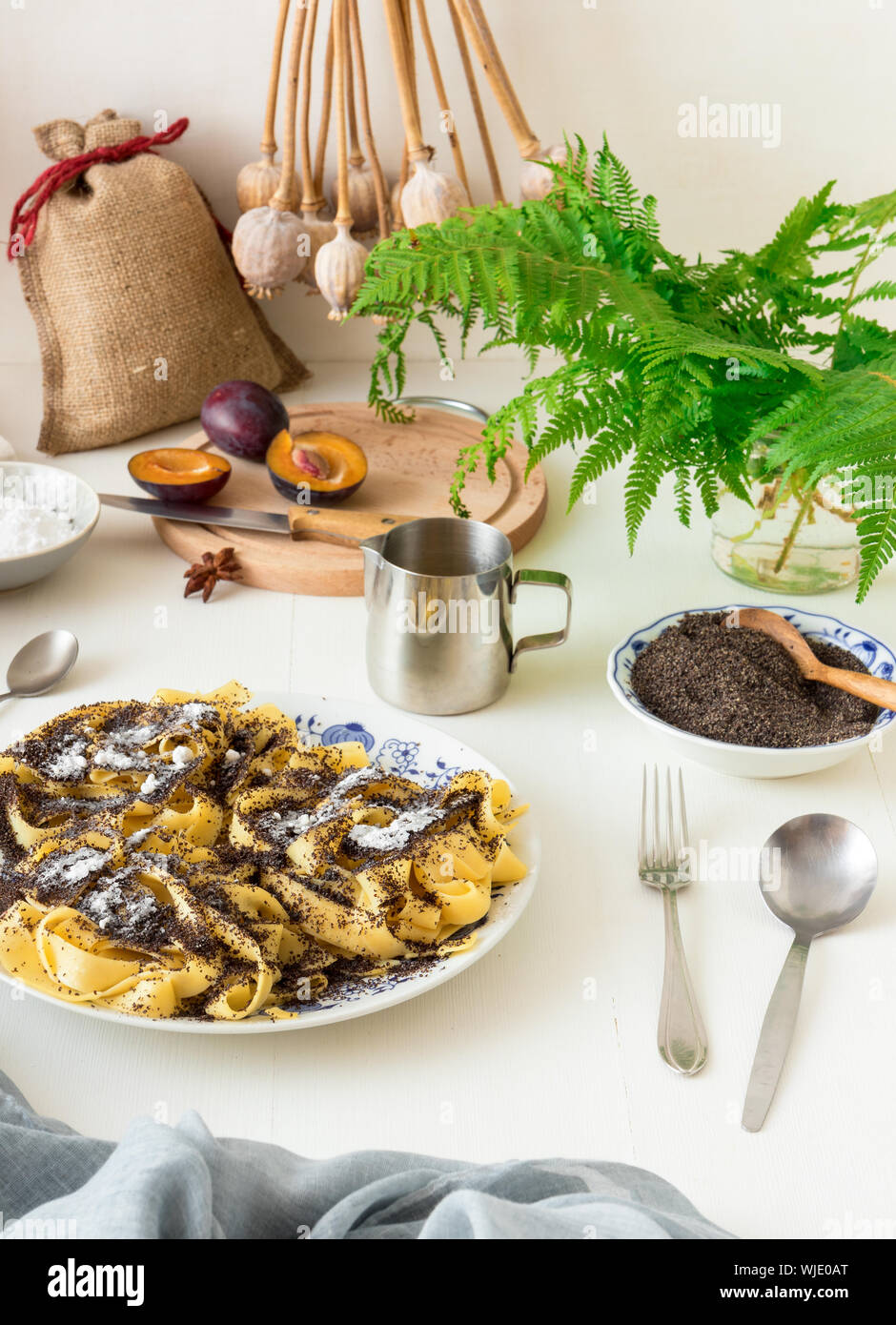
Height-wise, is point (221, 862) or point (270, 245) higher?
point (270, 245)

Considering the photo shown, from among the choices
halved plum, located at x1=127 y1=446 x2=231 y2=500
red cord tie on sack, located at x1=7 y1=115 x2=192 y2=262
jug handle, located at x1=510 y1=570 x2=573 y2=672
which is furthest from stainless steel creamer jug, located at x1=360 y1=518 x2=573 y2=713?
red cord tie on sack, located at x1=7 y1=115 x2=192 y2=262

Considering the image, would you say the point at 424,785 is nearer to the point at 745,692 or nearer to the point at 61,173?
the point at 745,692

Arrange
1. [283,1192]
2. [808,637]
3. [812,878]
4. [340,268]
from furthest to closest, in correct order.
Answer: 1. [340,268]
2. [808,637]
3. [812,878]
4. [283,1192]

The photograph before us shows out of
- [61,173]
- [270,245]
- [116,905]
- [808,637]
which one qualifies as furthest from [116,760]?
[61,173]

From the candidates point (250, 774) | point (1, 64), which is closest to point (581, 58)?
point (1, 64)

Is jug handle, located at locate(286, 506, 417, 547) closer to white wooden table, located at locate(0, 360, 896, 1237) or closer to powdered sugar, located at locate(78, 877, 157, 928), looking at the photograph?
white wooden table, located at locate(0, 360, 896, 1237)
